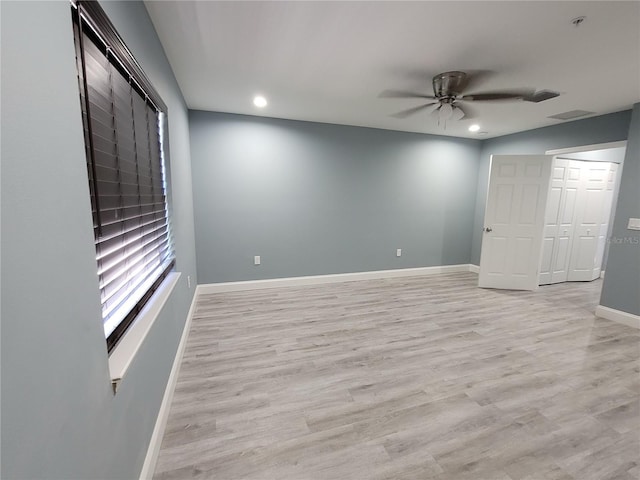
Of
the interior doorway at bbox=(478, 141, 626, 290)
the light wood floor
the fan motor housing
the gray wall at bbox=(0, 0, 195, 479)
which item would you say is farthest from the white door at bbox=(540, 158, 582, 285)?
the gray wall at bbox=(0, 0, 195, 479)

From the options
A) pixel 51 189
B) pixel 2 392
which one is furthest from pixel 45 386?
pixel 51 189

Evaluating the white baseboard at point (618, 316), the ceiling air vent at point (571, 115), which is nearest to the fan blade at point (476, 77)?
the ceiling air vent at point (571, 115)

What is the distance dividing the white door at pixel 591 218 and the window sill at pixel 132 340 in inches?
236

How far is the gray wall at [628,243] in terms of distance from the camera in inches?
119

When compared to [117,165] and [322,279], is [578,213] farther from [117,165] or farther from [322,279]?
[117,165]

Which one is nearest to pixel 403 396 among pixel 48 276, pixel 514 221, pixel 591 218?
pixel 48 276

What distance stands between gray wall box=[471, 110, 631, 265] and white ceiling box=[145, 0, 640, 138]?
35 centimetres

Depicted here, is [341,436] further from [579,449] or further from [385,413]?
[579,449]

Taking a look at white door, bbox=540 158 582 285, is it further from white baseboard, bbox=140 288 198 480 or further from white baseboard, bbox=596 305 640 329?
white baseboard, bbox=140 288 198 480

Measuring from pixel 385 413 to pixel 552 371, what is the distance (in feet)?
5.09

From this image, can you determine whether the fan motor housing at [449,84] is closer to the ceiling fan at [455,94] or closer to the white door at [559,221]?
the ceiling fan at [455,94]

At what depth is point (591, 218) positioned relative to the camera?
468 cm

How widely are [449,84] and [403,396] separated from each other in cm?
256

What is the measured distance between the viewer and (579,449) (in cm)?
159
